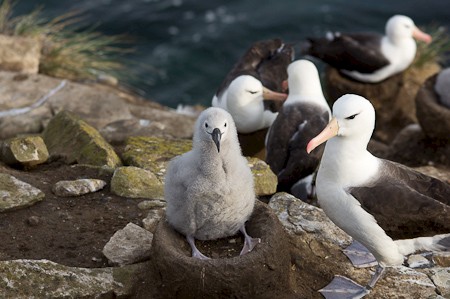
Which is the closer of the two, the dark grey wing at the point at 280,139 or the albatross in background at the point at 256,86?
the dark grey wing at the point at 280,139

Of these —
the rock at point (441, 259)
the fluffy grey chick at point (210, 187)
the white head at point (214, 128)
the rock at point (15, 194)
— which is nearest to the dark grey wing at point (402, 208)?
the rock at point (441, 259)

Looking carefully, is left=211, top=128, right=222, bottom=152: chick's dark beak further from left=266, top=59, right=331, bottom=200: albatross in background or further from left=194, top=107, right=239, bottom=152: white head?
left=266, top=59, right=331, bottom=200: albatross in background

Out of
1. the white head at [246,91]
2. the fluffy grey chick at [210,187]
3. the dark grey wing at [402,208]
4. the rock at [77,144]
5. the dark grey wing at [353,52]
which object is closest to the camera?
the fluffy grey chick at [210,187]

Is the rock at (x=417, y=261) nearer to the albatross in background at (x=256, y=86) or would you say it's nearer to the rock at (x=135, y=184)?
the rock at (x=135, y=184)

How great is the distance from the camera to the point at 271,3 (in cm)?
1525

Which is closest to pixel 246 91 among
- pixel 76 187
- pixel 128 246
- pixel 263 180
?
pixel 263 180

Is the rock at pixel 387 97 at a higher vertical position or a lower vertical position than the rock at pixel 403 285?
lower

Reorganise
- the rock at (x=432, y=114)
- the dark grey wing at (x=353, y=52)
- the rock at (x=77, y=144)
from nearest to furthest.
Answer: the rock at (x=77, y=144), the rock at (x=432, y=114), the dark grey wing at (x=353, y=52)

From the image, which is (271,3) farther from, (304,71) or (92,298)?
(92,298)

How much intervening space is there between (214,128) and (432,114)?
4.72 metres

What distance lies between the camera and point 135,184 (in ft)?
17.4

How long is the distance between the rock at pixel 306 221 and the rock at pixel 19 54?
411cm

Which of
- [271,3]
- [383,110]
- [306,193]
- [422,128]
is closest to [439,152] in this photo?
[422,128]

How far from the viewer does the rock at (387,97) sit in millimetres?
10203
